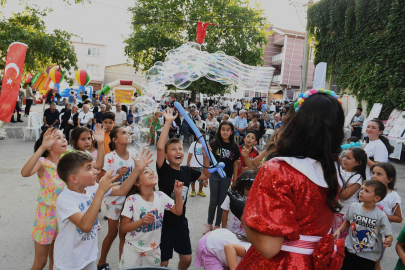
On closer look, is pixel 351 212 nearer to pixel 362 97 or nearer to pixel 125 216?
pixel 125 216

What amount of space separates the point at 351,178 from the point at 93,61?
55.3 m

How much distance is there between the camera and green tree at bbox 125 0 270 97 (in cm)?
2886

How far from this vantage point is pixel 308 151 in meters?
1.47

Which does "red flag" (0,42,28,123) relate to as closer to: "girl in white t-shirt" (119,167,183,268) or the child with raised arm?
the child with raised arm

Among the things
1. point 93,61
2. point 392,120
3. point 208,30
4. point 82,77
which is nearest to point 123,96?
point 82,77

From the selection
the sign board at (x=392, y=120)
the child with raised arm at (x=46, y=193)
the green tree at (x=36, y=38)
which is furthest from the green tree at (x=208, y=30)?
the child with raised arm at (x=46, y=193)

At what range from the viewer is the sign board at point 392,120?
42.6 ft

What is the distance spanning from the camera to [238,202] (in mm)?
2025

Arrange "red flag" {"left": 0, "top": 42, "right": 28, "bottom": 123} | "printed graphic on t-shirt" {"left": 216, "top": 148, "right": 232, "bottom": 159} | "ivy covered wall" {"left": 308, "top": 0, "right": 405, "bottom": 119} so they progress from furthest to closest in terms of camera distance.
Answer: "ivy covered wall" {"left": 308, "top": 0, "right": 405, "bottom": 119} < "red flag" {"left": 0, "top": 42, "right": 28, "bottom": 123} < "printed graphic on t-shirt" {"left": 216, "top": 148, "right": 232, "bottom": 159}

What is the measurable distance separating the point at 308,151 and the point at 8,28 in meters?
14.7

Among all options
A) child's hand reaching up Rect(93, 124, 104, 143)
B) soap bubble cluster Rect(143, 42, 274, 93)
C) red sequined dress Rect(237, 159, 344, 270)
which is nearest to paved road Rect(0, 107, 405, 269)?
child's hand reaching up Rect(93, 124, 104, 143)

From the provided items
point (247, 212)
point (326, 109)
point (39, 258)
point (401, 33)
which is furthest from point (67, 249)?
point (401, 33)

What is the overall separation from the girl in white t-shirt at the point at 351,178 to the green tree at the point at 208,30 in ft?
82.5

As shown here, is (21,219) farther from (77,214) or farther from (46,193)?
(77,214)
